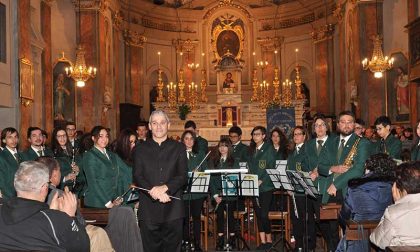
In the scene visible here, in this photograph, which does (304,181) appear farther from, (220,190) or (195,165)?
(195,165)

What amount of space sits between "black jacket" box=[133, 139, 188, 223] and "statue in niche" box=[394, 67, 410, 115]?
13051mm

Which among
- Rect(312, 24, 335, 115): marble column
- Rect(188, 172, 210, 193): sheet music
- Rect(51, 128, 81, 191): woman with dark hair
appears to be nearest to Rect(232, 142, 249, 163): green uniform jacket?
Rect(188, 172, 210, 193): sheet music

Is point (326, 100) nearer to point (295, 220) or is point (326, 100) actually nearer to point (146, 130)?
point (146, 130)

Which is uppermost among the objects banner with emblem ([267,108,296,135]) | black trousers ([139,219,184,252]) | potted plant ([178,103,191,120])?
potted plant ([178,103,191,120])

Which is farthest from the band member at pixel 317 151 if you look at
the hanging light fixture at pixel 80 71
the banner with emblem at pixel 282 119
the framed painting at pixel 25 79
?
the hanging light fixture at pixel 80 71

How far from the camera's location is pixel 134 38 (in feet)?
87.4

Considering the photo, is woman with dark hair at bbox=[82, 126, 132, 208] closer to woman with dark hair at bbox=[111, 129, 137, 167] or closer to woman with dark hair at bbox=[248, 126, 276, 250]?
woman with dark hair at bbox=[111, 129, 137, 167]

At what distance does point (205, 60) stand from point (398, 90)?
43.7ft

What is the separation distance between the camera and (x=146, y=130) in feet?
38.4

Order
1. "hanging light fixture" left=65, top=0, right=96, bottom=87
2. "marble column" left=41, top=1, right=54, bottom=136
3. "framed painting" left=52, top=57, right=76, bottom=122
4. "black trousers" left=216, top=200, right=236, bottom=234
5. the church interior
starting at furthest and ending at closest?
"framed painting" left=52, top=57, right=76, bottom=122
"hanging light fixture" left=65, top=0, right=96, bottom=87
"marble column" left=41, top=1, right=54, bottom=136
the church interior
"black trousers" left=216, top=200, right=236, bottom=234

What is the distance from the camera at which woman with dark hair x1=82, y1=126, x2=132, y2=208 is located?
7.33 metres

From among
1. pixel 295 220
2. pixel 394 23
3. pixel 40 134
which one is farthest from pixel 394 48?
pixel 40 134

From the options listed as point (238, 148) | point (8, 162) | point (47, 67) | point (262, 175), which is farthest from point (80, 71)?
point (262, 175)

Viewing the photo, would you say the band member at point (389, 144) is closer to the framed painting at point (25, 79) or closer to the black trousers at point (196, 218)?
the black trousers at point (196, 218)
